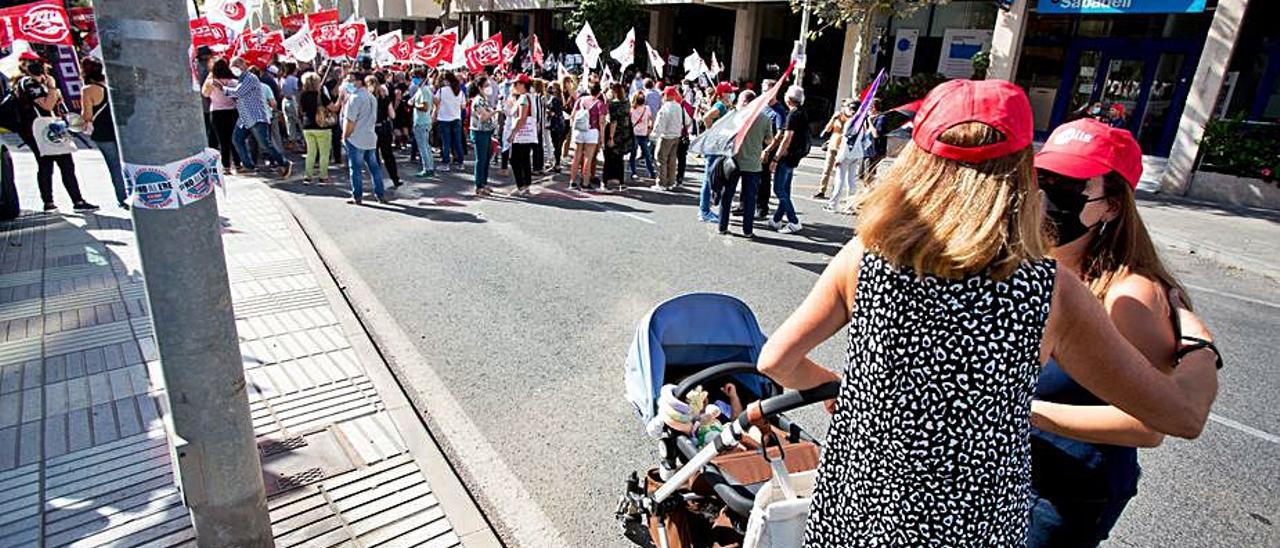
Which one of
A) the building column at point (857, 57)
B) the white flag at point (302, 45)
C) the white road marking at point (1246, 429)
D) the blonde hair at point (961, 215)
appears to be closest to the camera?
the blonde hair at point (961, 215)

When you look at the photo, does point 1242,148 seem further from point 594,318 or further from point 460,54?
point 460,54

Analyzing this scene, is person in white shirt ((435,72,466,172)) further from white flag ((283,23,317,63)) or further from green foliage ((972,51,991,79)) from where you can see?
green foliage ((972,51,991,79))

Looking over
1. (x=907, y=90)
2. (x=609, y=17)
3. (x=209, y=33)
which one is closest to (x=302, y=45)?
(x=209, y=33)

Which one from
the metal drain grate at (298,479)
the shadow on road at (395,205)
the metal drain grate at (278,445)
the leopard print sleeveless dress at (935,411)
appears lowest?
the shadow on road at (395,205)

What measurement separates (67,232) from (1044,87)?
2055 cm

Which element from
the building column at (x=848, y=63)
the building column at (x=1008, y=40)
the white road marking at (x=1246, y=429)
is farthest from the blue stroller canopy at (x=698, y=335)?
the building column at (x=848, y=63)

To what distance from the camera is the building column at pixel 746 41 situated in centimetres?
2309

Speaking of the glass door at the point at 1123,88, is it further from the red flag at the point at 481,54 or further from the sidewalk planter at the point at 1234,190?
the red flag at the point at 481,54

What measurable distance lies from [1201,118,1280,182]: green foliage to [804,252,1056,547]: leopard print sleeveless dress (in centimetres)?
1478

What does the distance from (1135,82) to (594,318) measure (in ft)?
55.9

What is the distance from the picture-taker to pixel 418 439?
3.96m

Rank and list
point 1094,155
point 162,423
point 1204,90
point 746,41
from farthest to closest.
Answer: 1. point 746,41
2. point 1204,90
3. point 162,423
4. point 1094,155

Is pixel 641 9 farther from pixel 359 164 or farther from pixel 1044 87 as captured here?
pixel 359 164

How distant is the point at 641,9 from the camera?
85.6 feet
